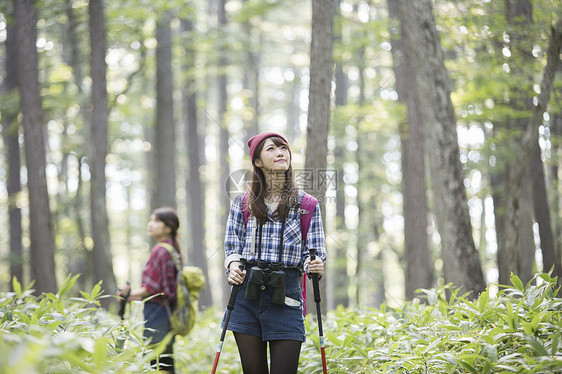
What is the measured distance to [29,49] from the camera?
7.52 metres

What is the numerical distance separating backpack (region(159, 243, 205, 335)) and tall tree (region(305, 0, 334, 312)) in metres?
1.56

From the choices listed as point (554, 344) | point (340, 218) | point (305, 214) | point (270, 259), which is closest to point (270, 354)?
point (270, 259)

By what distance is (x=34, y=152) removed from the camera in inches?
297


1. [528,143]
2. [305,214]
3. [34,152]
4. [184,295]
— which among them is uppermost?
[34,152]


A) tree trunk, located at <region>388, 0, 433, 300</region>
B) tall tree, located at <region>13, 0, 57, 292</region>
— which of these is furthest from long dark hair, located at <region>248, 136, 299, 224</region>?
tree trunk, located at <region>388, 0, 433, 300</region>

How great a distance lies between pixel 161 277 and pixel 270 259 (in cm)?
208

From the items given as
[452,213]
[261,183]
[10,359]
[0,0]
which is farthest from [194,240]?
[10,359]

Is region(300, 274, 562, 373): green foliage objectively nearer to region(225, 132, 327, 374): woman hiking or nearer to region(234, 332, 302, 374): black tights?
region(234, 332, 302, 374): black tights

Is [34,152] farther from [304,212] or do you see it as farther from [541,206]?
[541,206]

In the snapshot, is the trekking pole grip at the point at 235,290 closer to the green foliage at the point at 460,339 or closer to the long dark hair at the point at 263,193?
the long dark hair at the point at 263,193

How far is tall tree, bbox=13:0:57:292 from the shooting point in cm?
743

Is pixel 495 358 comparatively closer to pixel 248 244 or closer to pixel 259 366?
pixel 259 366

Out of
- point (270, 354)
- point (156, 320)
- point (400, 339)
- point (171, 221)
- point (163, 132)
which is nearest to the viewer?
point (270, 354)

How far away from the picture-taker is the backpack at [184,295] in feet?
15.4
